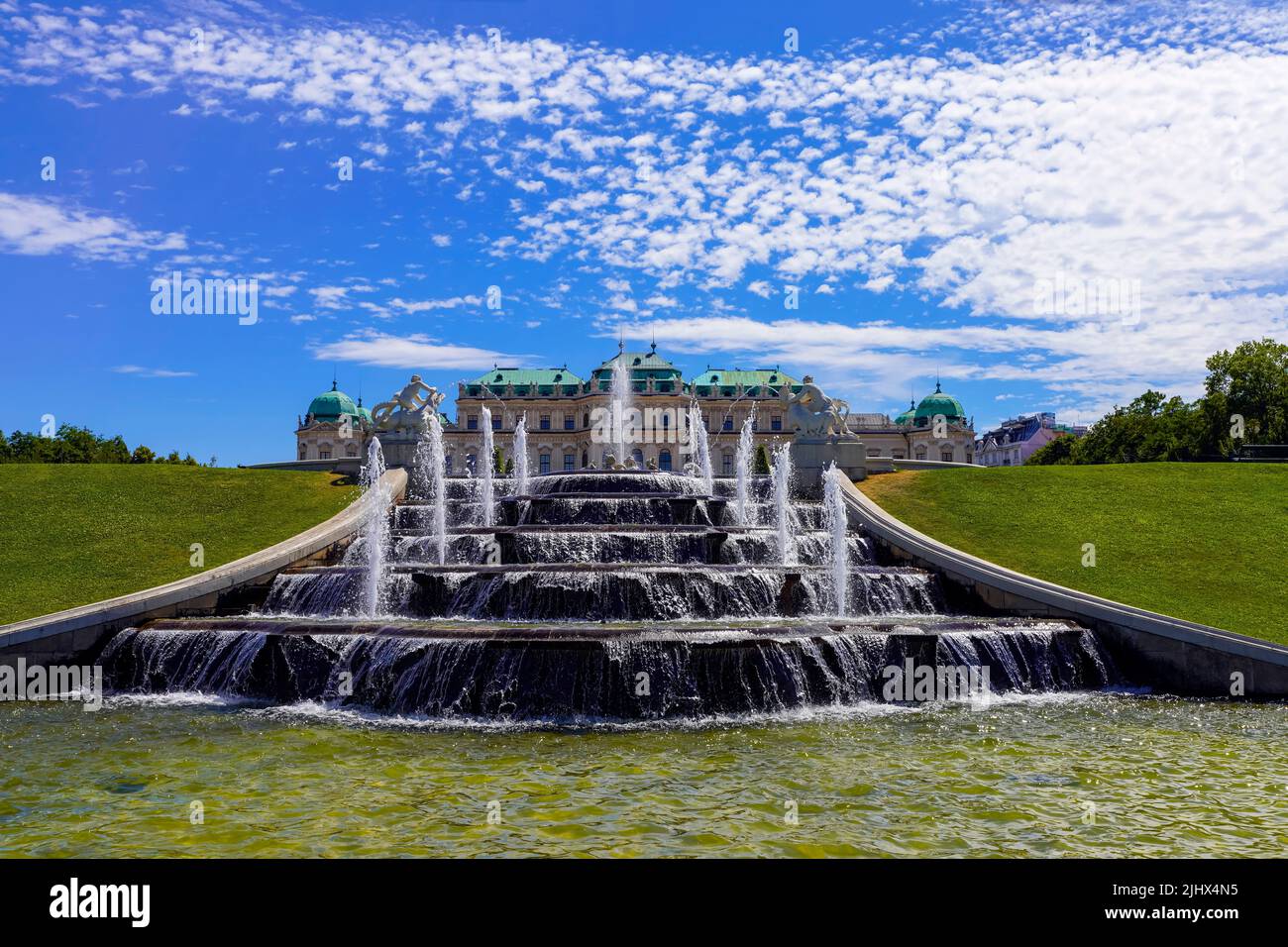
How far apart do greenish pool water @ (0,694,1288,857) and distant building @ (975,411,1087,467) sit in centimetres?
13770

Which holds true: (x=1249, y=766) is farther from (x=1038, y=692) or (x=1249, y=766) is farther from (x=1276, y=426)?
(x=1276, y=426)

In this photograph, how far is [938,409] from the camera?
375 feet

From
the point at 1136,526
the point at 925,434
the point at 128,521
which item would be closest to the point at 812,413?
the point at 1136,526

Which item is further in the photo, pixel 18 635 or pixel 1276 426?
pixel 1276 426

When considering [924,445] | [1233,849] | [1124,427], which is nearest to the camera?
[1233,849]

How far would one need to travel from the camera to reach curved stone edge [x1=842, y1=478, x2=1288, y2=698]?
555 inches

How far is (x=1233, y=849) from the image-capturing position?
7215mm

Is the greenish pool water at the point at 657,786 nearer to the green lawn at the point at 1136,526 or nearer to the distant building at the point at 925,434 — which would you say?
the green lawn at the point at 1136,526

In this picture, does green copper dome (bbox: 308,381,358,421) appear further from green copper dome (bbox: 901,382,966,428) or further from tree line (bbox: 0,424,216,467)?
green copper dome (bbox: 901,382,966,428)

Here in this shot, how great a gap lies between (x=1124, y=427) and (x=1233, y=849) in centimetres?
6934

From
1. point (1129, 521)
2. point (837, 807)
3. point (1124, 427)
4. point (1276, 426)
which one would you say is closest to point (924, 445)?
point (1124, 427)

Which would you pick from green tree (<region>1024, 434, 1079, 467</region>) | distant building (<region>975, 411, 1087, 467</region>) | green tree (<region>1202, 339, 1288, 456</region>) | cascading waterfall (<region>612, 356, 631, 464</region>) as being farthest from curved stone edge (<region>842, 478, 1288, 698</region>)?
distant building (<region>975, 411, 1087, 467</region>)

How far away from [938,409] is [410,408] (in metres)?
95.3

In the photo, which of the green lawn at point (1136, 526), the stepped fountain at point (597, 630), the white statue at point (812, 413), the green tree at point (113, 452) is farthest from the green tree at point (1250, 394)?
the green tree at point (113, 452)
